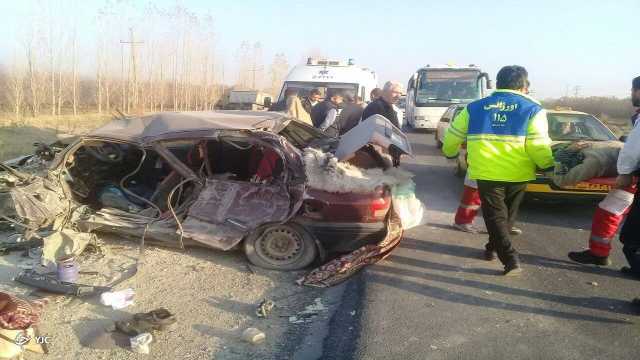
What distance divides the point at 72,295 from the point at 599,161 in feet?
15.6

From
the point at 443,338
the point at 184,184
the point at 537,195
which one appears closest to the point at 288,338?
the point at 443,338

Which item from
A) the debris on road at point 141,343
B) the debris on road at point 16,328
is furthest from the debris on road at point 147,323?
the debris on road at point 16,328

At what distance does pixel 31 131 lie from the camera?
14.6 metres

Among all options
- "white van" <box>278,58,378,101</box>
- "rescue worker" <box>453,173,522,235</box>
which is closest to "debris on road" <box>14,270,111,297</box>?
Result: "rescue worker" <box>453,173,522,235</box>

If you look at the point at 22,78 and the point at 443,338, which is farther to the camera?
the point at 22,78

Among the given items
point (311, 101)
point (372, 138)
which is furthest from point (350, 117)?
point (372, 138)

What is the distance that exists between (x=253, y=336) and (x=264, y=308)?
1.41 ft

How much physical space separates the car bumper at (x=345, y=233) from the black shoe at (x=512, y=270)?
1122 millimetres

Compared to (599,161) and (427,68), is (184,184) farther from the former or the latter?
(427,68)

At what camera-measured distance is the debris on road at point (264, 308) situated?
3.58 meters

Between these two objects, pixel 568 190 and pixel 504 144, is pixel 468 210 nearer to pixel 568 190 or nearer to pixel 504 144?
pixel 568 190

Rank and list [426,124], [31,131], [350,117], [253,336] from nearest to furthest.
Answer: [253,336] → [350,117] → [31,131] → [426,124]

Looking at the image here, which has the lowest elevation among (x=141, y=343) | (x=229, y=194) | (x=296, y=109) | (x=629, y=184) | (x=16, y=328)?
(x=141, y=343)

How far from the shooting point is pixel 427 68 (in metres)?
15.8
